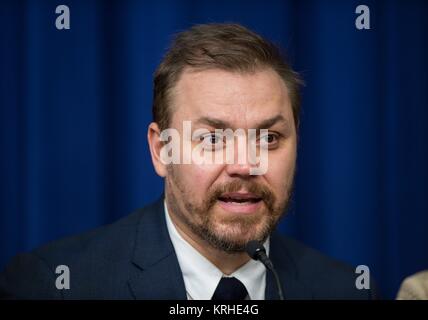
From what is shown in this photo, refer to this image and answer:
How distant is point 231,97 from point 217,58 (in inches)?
4.0

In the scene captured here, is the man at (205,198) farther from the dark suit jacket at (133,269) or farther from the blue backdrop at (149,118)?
the blue backdrop at (149,118)

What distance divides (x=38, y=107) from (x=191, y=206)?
0.61 metres

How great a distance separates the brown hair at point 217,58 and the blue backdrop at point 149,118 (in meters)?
0.25

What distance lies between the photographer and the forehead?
1.23 meters

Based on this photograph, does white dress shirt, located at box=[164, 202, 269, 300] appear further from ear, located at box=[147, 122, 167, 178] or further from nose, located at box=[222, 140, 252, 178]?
nose, located at box=[222, 140, 252, 178]

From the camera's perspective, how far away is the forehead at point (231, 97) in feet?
4.02

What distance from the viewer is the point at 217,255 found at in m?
1.32

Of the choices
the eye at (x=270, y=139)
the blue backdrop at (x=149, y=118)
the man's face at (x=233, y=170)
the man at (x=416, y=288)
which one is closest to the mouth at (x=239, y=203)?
the man's face at (x=233, y=170)

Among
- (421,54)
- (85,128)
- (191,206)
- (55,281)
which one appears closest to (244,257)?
(191,206)

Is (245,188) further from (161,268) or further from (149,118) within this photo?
(149,118)

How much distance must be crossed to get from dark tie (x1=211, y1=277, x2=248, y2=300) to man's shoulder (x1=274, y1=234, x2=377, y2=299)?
0.17 metres

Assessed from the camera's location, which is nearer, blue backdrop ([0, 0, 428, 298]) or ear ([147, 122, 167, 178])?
ear ([147, 122, 167, 178])

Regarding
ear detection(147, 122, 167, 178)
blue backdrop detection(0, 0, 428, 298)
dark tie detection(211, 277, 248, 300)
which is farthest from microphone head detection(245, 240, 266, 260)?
blue backdrop detection(0, 0, 428, 298)
